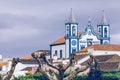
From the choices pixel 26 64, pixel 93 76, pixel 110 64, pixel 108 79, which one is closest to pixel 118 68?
pixel 110 64

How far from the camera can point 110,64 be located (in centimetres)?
13625

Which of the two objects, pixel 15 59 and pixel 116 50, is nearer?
pixel 15 59

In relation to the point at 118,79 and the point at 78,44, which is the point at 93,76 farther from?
the point at 78,44

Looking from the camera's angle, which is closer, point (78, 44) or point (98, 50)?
point (98, 50)

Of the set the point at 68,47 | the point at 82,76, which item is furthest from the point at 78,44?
the point at 82,76

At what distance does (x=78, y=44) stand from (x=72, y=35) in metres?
3.63

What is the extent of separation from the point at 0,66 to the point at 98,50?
2412 cm

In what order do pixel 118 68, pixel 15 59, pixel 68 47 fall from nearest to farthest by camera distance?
pixel 15 59 < pixel 118 68 < pixel 68 47

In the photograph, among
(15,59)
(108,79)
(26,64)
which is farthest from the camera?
(26,64)

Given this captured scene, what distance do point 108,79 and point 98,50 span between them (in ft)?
190

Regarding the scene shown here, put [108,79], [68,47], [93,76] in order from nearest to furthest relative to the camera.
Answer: [93,76] < [108,79] < [68,47]

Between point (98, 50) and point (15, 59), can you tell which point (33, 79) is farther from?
point (98, 50)

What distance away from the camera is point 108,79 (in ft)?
378

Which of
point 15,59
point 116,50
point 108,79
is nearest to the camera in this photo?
point 15,59
